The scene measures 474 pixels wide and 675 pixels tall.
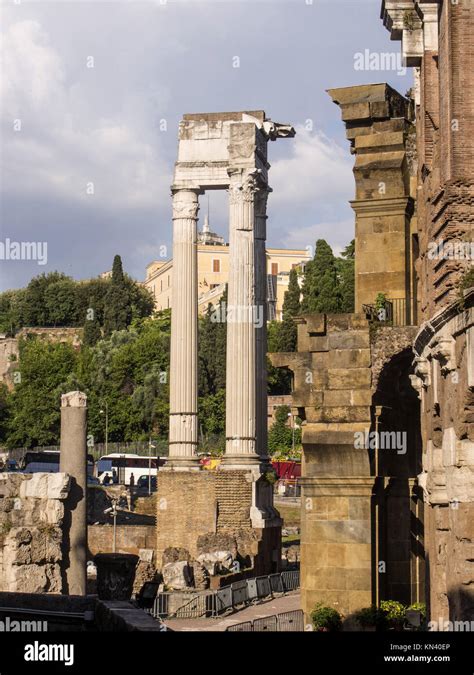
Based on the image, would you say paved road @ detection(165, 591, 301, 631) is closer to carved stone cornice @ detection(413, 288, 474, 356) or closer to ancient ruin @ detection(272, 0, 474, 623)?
ancient ruin @ detection(272, 0, 474, 623)

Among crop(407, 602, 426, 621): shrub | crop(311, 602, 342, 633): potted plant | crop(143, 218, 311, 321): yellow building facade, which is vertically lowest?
crop(311, 602, 342, 633): potted plant

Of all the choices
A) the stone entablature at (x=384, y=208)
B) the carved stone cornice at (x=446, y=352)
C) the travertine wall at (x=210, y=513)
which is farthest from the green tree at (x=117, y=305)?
the carved stone cornice at (x=446, y=352)

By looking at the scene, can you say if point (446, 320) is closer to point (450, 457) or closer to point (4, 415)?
point (450, 457)

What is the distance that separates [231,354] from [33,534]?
997 inches

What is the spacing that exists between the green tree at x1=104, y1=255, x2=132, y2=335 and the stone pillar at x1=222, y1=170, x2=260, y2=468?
78.8 m

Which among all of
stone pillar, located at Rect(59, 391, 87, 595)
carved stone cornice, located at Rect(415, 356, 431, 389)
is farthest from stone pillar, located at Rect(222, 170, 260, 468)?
carved stone cornice, located at Rect(415, 356, 431, 389)

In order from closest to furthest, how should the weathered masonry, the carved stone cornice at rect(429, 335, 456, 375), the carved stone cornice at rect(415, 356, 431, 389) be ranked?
the carved stone cornice at rect(429, 335, 456, 375) < the carved stone cornice at rect(415, 356, 431, 389) < the weathered masonry

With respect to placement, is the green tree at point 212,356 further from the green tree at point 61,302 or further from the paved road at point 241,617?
the paved road at point 241,617

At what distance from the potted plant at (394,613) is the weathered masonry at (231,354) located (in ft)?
71.2

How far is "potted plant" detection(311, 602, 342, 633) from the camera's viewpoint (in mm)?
23984

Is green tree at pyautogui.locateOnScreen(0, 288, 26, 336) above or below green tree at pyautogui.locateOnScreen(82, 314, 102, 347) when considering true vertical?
above

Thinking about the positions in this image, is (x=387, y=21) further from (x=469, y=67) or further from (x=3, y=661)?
(x=3, y=661)

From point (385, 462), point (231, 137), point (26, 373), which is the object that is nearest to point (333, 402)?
point (385, 462)

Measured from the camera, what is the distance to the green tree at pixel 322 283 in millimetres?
70750
